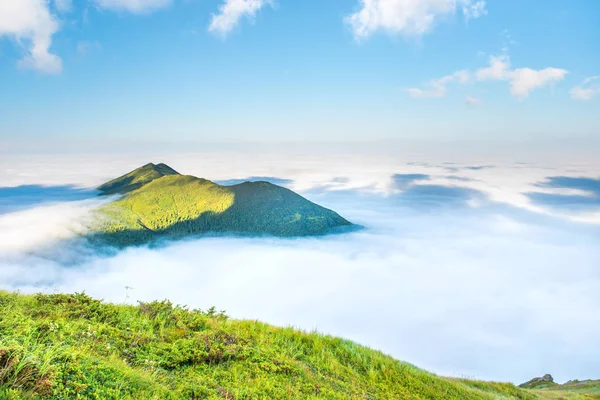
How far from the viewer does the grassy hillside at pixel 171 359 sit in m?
4.19

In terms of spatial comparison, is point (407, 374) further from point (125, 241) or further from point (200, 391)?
point (125, 241)

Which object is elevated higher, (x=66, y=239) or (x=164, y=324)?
(x=164, y=324)

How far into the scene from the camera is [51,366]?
4.01 meters

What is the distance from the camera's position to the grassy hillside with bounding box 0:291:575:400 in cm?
419

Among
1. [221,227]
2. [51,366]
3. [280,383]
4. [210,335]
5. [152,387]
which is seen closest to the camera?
[51,366]

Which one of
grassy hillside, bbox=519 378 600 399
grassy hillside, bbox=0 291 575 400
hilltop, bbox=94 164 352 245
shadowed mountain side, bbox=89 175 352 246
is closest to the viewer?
grassy hillside, bbox=0 291 575 400

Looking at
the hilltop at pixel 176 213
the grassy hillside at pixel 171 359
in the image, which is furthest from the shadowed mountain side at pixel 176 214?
the grassy hillside at pixel 171 359

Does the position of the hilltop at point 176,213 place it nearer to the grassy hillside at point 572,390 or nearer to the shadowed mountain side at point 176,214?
the shadowed mountain side at point 176,214

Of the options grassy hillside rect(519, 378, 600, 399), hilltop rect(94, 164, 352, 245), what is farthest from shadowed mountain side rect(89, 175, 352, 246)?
grassy hillside rect(519, 378, 600, 399)

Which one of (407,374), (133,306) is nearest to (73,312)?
(133,306)

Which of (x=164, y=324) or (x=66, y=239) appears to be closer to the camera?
(x=164, y=324)

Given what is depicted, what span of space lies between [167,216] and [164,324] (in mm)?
180663

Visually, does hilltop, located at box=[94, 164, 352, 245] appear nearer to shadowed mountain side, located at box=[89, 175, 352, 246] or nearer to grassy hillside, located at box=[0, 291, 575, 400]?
shadowed mountain side, located at box=[89, 175, 352, 246]

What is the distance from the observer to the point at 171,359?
19.4ft
